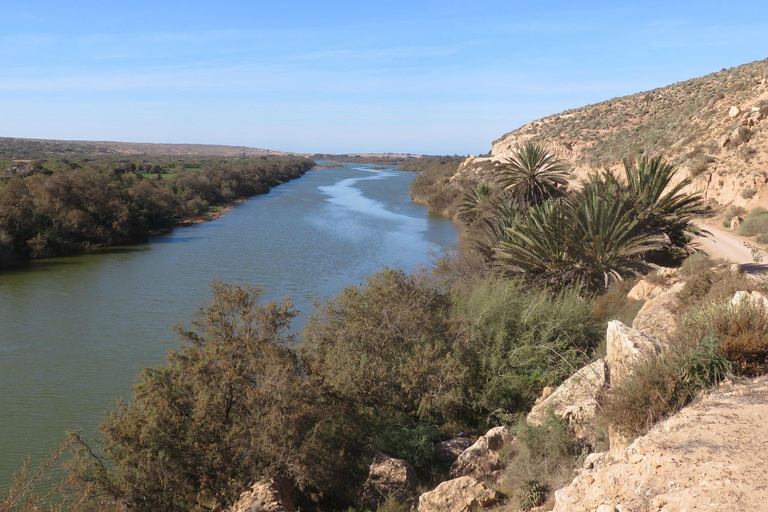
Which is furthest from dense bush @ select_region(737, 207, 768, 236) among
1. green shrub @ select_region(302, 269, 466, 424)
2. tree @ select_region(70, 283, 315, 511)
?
tree @ select_region(70, 283, 315, 511)

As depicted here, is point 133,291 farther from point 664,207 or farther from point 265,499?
point 664,207

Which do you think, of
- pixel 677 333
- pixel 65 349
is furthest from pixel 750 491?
pixel 65 349

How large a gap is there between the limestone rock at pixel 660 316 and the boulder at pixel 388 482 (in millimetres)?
3999

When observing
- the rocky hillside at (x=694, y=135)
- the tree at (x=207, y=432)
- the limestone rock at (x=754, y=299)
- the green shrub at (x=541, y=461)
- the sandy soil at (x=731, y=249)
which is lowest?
the tree at (x=207, y=432)

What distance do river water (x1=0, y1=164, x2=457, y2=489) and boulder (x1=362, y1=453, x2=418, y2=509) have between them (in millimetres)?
6749

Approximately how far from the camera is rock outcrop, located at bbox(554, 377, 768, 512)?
3760 mm

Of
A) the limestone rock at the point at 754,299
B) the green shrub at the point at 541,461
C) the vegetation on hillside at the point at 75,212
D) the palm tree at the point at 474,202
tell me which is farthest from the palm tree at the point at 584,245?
the vegetation on hillside at the point at 75,212

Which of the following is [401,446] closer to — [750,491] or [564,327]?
[564,327]

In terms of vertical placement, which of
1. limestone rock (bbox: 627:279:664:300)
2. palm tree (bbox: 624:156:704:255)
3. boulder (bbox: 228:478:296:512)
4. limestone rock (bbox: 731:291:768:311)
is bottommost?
A: boulder (bbox: 228:478:296:512)

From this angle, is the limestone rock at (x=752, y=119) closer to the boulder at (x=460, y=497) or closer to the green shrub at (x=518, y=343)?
the green shrub at (x=518, y=343)

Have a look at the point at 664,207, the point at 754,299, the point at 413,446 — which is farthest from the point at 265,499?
the point at 664,207

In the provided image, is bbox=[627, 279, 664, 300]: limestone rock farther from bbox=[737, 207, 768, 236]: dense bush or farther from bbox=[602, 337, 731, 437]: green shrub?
bbox=[737, 207, 768, 236]: dense bush

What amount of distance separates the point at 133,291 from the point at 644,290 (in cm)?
2020

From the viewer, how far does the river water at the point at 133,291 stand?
13312mm
